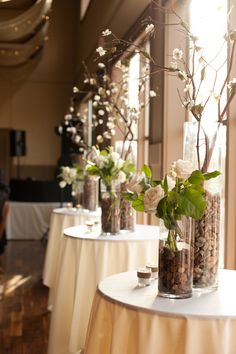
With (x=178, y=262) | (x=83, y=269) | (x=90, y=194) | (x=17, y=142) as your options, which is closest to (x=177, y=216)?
(x=178, y=262)

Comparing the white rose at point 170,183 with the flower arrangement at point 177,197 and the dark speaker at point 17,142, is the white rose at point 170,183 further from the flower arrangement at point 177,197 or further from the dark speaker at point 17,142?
the dark speaker at point 17,142

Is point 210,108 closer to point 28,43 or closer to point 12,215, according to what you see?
point 12,215

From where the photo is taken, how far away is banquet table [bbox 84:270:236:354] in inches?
71.6

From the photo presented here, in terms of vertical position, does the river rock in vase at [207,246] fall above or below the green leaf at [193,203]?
below

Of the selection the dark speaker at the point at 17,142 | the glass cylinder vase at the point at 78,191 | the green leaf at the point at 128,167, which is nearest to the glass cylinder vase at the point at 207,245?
the green leaf at the point at 128,167

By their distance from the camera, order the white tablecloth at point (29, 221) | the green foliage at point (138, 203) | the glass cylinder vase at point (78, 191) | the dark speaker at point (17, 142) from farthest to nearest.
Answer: the dark speaker at point (17, 142) → the white tablecloth at point (29, 221) → the glass cylinder vase at point (78, 191) → the green foliage at point (138, 203)

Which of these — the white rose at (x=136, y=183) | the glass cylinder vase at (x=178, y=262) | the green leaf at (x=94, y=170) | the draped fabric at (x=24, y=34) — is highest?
the draped fabric at (x=24, y=34)

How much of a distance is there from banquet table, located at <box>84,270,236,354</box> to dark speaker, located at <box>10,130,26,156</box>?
11.0m

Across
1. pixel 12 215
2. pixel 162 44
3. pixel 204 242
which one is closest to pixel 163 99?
pixel 162 44

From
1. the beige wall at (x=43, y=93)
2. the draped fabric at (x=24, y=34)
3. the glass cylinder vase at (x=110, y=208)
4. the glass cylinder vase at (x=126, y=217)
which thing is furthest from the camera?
the beige wall at (x=43, y=93)

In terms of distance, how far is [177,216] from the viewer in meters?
2.03

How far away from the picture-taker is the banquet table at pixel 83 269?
3326mm

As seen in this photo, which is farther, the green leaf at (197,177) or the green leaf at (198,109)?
the green leaf at (198,109)

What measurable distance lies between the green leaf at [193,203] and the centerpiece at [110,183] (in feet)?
5.43
